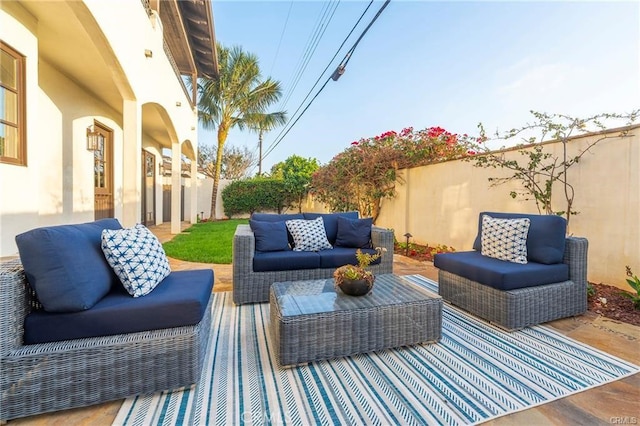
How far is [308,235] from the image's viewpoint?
351 centimetres

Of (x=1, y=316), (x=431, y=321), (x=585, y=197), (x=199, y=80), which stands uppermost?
(x=199, y=80)

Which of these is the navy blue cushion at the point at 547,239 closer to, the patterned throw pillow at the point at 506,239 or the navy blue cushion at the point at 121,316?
the patterned throw pillow at the point at 506,239

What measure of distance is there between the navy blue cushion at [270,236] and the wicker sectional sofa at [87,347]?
158 cm

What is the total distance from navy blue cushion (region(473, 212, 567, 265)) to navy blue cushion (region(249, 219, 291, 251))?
2542mm

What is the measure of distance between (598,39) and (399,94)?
→ 4530mm

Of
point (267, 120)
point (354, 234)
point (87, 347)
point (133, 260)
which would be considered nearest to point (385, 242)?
point (354, 234)

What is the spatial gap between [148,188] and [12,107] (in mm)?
5701

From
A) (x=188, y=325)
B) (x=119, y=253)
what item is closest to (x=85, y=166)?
(x=119, y=253)

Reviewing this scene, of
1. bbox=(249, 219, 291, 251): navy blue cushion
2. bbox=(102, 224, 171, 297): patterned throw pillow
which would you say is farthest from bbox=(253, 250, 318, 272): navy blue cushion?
bbox=(102, 224, 171, 297): patterned throw pillow

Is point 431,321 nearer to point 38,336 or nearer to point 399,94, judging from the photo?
point 38,336

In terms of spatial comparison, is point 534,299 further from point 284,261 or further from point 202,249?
point 202,249

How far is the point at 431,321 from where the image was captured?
2141mm

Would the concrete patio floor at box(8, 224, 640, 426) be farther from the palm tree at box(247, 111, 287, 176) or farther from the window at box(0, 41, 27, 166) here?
the palm tree at box(247, 111, 287, 176)

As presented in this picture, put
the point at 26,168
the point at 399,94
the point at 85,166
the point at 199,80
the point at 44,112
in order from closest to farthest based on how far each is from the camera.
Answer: the point at 26,168 → the point at 44,112 → the point at 85,166 → the point at 399,94 → the point at 199,80
